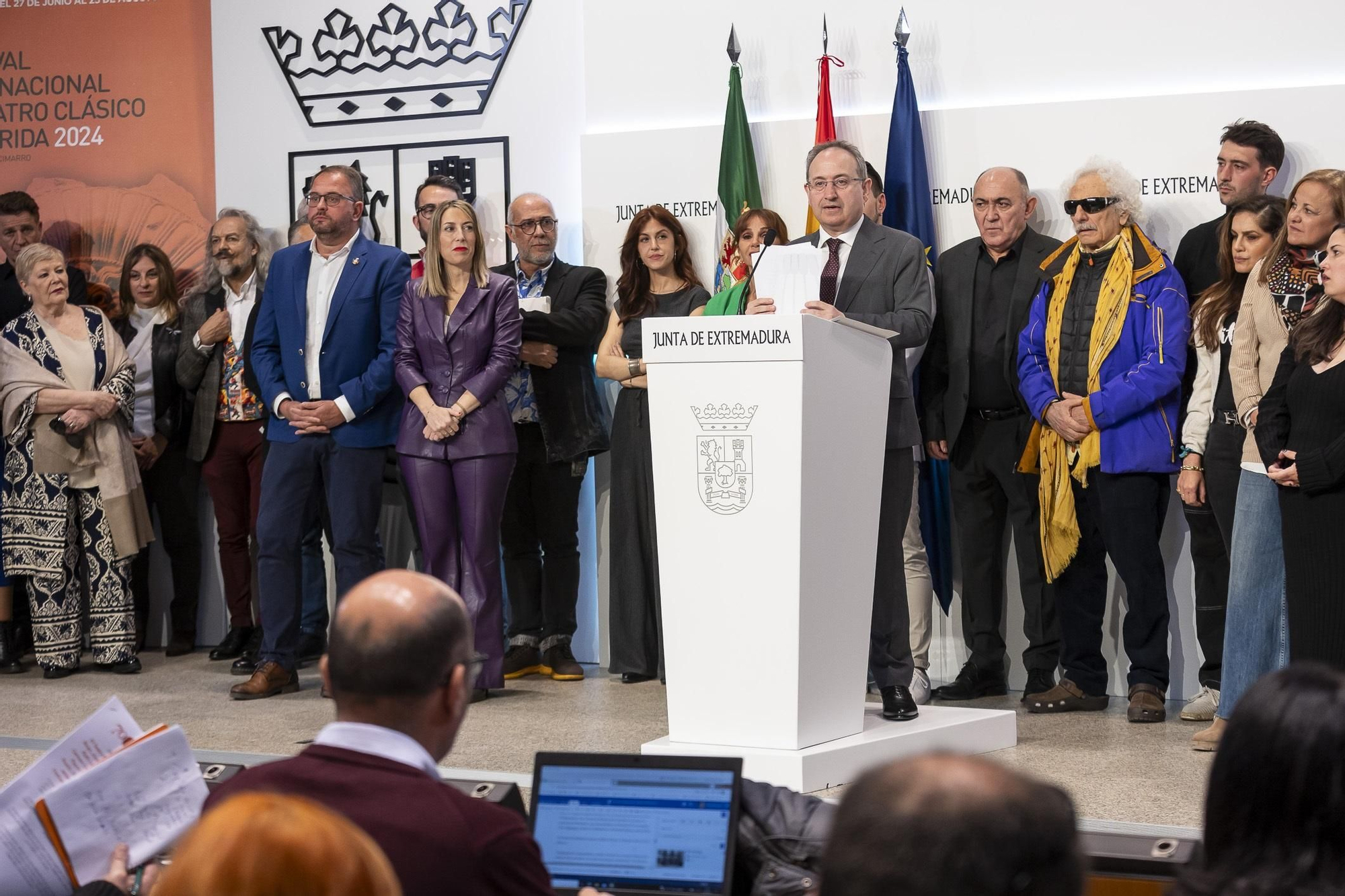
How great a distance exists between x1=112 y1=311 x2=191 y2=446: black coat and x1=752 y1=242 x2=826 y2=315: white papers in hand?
3.57 meters

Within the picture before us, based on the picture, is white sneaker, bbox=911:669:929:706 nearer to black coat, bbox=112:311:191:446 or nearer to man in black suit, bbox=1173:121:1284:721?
man in black suit, bbox=1173:121:1284:721

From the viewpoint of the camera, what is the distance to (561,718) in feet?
16.7

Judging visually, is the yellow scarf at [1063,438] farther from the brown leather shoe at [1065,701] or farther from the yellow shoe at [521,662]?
the yellow shoe at [521,662]

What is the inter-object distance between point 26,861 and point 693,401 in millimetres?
2078

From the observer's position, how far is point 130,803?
7.41 feet

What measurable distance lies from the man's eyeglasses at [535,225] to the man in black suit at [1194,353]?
98.3 inches

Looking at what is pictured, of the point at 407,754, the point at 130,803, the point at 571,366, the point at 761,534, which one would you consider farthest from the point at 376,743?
the point at 571,366

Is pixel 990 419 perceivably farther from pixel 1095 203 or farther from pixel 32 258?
pixel 32 258

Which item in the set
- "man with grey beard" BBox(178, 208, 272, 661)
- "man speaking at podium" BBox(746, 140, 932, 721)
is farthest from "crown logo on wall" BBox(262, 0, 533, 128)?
"man speaking at podium" BBox(746, 140, 932, 721)

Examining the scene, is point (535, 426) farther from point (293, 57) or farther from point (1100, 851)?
point (1100, 851)

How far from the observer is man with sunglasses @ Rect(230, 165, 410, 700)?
5.57 metres

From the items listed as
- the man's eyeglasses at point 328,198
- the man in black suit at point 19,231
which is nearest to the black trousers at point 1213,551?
the man's eyeglasses at point 328,198

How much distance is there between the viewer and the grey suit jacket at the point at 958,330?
213 inches

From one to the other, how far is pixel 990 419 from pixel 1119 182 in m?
0.97
